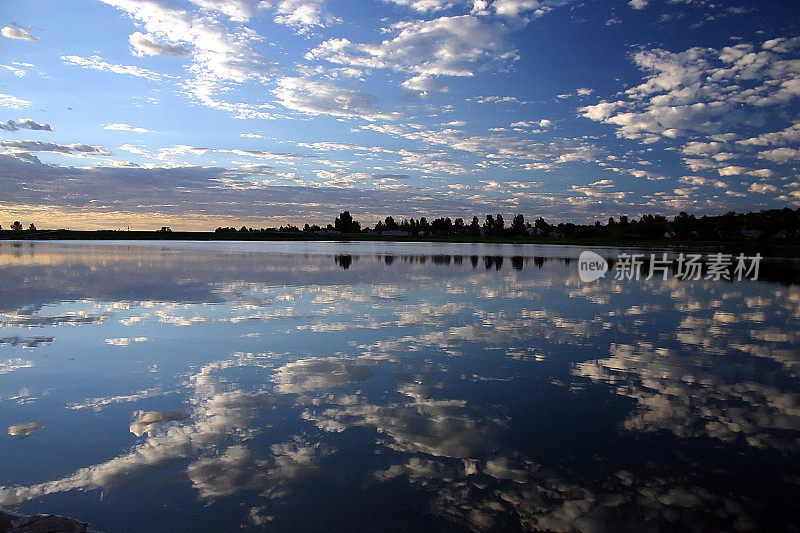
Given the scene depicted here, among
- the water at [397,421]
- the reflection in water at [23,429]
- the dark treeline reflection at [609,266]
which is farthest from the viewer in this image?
the dark treeline reflection at [609,266]

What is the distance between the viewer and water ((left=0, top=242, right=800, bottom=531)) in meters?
6.04

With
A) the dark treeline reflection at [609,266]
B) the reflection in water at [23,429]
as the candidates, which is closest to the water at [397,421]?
the reflection in water at [23,429]

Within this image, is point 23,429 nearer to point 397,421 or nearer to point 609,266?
point 397,421

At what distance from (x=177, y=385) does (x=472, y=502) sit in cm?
700

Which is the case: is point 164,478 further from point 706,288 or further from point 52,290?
point 706,288

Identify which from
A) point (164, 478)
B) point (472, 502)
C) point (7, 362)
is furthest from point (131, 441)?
point (7, 362)

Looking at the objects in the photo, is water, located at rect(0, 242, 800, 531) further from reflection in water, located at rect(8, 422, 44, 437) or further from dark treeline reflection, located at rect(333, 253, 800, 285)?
dark treeline reflection, located at rect(333, 253, 800, 285)

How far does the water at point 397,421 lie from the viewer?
19.8 feet

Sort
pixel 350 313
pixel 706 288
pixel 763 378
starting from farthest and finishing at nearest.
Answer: pixel 706 288, pixel 350 313, pixel 763 378

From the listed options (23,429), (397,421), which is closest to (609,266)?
(397,421)

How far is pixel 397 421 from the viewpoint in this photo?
8.62 meters

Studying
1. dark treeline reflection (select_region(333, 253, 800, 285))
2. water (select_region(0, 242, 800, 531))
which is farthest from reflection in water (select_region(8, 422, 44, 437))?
dark treeline reflection (select_region(333, 253, 800, 285))

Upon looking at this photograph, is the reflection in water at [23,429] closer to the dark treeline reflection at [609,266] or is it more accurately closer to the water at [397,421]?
the water at [397,421]

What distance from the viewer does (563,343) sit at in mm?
14609
